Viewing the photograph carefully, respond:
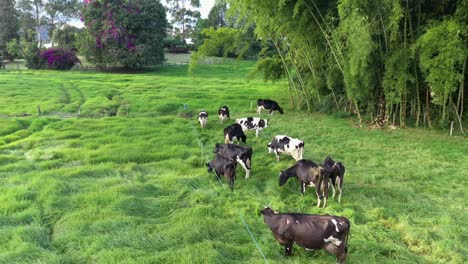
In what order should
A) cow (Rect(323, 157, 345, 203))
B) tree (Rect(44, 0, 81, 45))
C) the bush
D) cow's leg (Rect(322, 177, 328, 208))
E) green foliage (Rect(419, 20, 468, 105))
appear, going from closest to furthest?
cow's leg (Rect(322, 177, 328, 208)) < cow (Rect(323, 157, 345, 203)) < green foliage (Rect(419, 20, 468, 105)) < the bush < tree (Rect(44, 0, 81, 45))

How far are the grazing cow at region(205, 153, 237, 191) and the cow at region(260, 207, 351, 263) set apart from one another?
8.31 ft

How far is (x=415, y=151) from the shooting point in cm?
1031

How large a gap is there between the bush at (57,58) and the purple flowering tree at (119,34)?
334 centimetres

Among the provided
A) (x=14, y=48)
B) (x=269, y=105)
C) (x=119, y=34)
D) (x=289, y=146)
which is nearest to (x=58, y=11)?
(x=14, y=48)

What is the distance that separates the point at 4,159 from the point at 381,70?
12.1 m

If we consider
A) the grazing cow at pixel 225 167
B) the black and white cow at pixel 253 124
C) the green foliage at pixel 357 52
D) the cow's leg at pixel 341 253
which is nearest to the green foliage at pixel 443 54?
the green foliage at pixel 357 52

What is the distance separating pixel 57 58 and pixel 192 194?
39818 mm

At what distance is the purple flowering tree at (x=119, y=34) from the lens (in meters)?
37.0

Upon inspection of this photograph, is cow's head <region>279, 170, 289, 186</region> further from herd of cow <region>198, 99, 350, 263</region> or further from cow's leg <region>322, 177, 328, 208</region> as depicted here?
cow's leg <region>322, 177, 328, 208</region>

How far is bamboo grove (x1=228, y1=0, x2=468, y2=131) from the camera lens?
10.5 m

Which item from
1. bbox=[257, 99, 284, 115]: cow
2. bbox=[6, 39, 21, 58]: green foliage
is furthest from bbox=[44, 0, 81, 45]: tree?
bbox=[257, 99, 284, 115]: cow

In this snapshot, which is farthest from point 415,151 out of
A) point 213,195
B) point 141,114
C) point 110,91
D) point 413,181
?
point 110,91

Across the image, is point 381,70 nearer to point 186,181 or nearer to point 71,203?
point 186,181

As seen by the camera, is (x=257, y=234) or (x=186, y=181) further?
(x=186, y=181)
